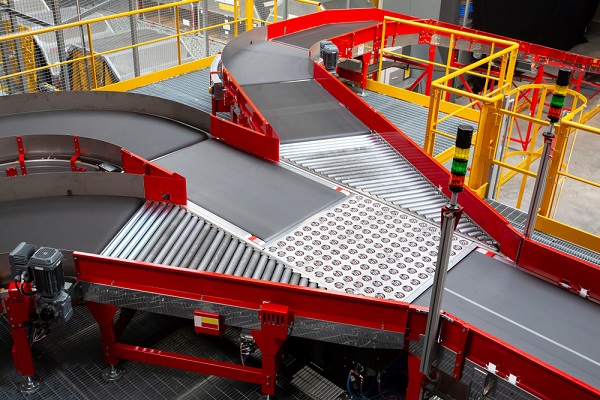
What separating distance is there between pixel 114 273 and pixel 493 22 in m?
17.5

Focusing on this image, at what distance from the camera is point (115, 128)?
7.40 m

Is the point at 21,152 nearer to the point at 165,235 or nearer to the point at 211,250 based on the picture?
the point at 165,235

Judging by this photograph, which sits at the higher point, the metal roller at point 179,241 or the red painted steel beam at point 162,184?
the red painted steel beam at point 162,184

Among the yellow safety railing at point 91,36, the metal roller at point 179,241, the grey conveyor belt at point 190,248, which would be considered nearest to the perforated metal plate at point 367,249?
the grey conveyor belt at point 190,248

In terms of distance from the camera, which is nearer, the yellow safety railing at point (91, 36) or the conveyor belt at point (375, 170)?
the conveyor belt at point (375, 170)

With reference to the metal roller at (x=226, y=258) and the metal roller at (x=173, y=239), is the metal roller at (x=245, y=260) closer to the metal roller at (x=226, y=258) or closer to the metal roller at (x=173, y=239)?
the metal roller at (x=226, y=258)

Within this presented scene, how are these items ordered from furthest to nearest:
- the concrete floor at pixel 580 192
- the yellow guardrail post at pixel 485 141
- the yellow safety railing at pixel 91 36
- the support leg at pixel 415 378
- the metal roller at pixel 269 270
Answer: the concrete floor at pixel 580 192 → the yellow safety railing at pixel 91 36 → the yellow guardrail post at pixel 485 141 → the metal roller at pixel 269 270 → the support leg at pixel 415 378

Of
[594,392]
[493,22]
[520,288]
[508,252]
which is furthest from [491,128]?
[493,22]

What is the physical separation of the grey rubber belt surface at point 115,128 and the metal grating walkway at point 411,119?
3.44m

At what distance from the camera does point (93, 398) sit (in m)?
5.25

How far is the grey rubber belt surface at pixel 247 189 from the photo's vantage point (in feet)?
19.0

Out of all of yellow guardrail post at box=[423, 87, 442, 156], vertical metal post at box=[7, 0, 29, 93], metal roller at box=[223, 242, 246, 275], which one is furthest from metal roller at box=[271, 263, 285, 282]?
vertical metal post at box=[7, 0, 29, 93]

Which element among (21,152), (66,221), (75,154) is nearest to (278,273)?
(66,221)

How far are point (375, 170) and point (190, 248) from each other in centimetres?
240
